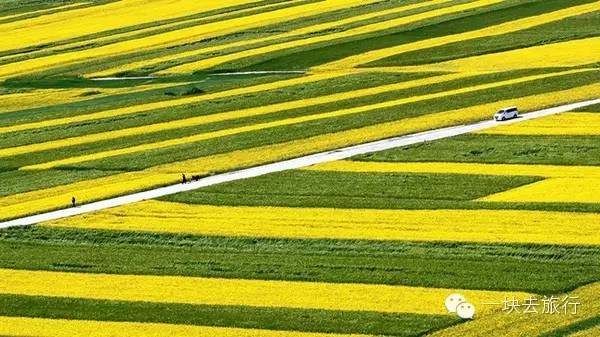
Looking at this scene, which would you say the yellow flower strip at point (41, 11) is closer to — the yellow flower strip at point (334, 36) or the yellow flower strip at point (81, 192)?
the yellow flower strip at point (334, 36)

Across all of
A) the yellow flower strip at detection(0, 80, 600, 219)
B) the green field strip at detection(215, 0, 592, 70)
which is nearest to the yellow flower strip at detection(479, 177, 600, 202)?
the yellow flower strip at detection(0, 80, 600, 219)

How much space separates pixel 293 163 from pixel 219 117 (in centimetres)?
1543

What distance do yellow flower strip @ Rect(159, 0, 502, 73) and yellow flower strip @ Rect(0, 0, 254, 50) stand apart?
26.6m

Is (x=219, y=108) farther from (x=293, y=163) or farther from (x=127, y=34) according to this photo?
(x=127, y=34)

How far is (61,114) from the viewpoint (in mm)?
90000

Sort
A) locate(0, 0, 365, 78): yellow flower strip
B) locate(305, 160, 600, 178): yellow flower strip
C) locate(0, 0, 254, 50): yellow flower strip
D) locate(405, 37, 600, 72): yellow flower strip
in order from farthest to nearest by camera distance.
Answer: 1. locate(0, 0, 254, 50): yellow flower strip
2. locate(0, 0, 365, 78): yellow flower strip
3. locate(405, 37, 600, 72): yellow flower strip
4. locate(305, 160, 600, 178): yellow flower strip

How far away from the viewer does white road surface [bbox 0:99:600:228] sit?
6175cm

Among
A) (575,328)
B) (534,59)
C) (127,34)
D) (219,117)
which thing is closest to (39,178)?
(219,117)

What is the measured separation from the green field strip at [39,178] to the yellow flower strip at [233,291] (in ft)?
51.4

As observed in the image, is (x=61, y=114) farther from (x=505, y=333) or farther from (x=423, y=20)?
(x=505, y=333)

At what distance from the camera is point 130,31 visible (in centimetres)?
12656

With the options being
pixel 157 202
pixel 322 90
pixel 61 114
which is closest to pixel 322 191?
pixel 157 202

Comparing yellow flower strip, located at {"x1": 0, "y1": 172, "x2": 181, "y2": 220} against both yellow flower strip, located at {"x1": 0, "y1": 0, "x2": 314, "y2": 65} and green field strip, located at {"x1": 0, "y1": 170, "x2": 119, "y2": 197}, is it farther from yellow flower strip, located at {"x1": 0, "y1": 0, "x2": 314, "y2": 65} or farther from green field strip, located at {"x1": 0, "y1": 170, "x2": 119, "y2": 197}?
yellow flower strip, located at {"x1": 0, "y1": 0, "x2": 314, "y2": 65}

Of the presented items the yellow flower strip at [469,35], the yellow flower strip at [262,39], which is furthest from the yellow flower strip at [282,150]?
the yellow flower strip at [262,39]
